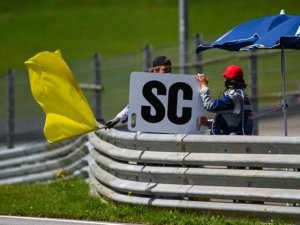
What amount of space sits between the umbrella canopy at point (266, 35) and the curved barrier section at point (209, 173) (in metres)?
1.25

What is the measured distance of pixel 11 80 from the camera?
25312mm

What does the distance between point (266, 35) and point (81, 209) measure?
9.54 feet

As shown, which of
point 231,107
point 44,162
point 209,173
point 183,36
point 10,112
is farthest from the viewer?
point 10,112

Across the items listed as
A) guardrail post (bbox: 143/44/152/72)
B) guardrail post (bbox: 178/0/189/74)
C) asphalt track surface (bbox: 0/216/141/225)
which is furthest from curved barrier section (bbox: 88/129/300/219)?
guardrail post (bbox: 143/44/152/72)

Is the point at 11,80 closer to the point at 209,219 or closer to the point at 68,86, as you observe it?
the point at 68,86

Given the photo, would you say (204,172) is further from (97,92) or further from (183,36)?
(97,92)

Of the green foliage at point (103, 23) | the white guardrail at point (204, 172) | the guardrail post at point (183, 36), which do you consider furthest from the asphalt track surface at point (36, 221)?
the green foliage at point (103, 23)

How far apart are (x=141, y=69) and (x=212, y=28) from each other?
1591 inches

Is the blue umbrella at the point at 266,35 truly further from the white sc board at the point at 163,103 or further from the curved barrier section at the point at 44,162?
the curved barrier section at the point at 44,162

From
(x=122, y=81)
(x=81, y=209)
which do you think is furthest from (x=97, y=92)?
(x=81, y=209)

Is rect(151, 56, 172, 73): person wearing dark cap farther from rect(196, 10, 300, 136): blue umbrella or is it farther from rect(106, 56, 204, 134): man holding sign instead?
rect(106, 56, 204, 134): man holding sign

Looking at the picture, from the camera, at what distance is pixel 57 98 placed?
14.8 metres

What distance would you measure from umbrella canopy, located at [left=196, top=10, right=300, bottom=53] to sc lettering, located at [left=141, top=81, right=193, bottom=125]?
0.65m

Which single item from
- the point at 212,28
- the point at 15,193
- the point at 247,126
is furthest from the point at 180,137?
the point at 212,28
